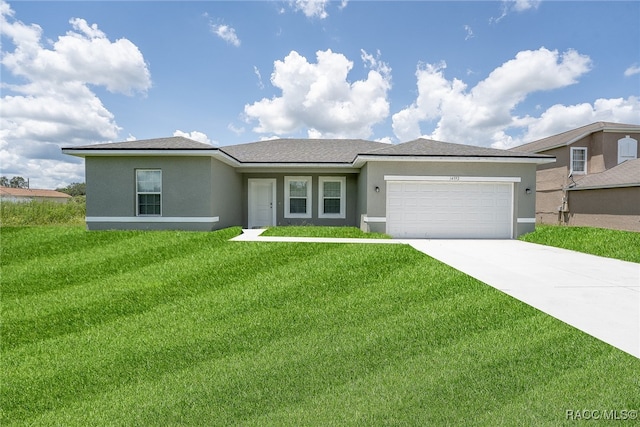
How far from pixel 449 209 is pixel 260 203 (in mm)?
8966

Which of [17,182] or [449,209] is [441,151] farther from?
[17,182]

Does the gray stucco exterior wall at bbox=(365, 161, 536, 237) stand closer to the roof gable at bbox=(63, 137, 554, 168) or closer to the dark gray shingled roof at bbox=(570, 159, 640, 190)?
the roof gable at bbox=(63, 137, 554, 168)

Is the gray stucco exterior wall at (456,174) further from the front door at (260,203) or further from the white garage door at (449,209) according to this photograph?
the front door at (260,203)

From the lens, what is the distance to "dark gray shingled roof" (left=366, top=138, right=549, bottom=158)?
41.4 feet

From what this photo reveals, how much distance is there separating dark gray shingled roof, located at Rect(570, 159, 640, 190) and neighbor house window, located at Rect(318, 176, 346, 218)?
44.3 feet

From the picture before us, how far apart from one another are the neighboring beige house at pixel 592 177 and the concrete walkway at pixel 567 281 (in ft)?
28.9

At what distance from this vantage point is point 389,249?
904 centimetres

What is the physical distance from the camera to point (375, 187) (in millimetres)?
12719

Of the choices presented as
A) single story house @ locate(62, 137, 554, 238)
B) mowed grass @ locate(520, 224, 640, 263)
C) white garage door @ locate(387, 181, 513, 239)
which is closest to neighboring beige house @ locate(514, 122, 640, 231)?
mowed grass @ locate(520, 224, 640, 263)

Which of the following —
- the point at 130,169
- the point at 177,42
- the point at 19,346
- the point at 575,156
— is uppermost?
the point at 177,42

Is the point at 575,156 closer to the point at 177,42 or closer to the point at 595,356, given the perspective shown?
the point at 595,356

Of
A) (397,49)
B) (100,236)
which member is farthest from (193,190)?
(397,49)

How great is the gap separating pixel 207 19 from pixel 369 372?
1396cm

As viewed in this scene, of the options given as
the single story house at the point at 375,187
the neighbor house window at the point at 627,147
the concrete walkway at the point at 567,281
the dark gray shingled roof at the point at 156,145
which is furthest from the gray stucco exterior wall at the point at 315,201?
the neighbor house window at the point at 627,147
